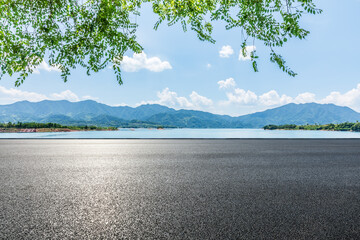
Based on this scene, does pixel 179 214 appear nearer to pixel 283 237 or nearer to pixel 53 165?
pixel 283 237

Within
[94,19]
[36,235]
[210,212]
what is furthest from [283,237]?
[94,19]

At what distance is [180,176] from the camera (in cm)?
688

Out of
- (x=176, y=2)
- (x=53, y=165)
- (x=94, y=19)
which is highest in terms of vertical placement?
(x=176, y=2)

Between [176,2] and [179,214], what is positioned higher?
[176,2]

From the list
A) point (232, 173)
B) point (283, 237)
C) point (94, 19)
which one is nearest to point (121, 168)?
point (232, 173)

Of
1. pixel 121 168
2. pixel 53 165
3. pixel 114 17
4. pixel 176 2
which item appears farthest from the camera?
pixel 114 17

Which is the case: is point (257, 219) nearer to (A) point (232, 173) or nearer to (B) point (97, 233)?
(B) point (97, 233)

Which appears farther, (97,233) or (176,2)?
(176,2)

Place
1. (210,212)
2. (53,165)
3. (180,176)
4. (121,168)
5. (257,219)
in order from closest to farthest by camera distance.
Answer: (257,219) → (210,212) → (180,176) → (121,168) → (53,165)

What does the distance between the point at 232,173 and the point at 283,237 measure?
4.28 m

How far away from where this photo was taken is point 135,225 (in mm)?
3404

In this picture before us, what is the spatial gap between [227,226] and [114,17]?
41.9ft

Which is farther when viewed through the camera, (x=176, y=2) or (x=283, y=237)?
(x=176, y=2)

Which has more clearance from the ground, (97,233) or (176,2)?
(176,2)
